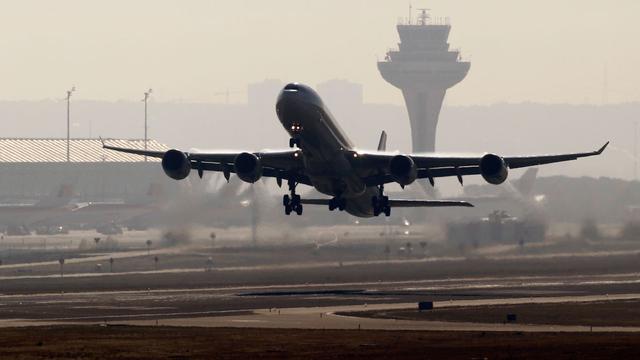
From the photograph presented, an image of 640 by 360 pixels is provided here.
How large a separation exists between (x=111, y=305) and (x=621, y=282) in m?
48.1

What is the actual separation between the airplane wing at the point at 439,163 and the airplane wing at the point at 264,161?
4527 mm

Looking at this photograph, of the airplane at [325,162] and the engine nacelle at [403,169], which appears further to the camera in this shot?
the engine nacelle at [403,169]

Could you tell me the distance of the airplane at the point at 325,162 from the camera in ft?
350

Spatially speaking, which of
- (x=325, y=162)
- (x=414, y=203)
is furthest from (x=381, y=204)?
(x=325, y=162)

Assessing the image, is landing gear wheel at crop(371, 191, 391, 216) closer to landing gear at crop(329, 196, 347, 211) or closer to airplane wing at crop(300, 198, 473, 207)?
airplane wing at crop(300, 198, 473, 207)

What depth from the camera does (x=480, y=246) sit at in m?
178

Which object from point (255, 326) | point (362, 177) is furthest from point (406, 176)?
point (255, 326)

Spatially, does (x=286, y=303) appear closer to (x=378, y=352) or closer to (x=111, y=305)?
(x=111, y=305)

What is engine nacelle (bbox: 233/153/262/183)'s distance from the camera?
359 ft

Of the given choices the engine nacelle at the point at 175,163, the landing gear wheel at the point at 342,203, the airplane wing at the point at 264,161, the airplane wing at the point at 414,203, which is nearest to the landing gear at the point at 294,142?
the airplane wing at the point at 264,161

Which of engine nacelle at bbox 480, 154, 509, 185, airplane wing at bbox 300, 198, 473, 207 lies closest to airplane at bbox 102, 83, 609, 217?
engine nacelle at bbox 480, 154, 509, 185

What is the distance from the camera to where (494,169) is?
111 metres

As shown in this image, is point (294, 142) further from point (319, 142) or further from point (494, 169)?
point (494, 169)

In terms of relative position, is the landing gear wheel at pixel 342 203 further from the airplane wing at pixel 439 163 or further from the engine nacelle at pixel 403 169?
the engine nacelle at pixel 403 169
